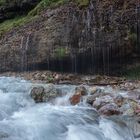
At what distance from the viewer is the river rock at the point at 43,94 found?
10863mm

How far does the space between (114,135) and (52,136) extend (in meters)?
1.34

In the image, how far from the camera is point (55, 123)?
8891 mm

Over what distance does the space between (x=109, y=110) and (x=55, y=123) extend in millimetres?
1345

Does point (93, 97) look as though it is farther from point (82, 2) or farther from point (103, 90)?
point (82, 2)

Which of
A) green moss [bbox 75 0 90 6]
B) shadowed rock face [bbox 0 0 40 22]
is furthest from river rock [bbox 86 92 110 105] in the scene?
shadowed rock face [bbox 0 0 40 22]

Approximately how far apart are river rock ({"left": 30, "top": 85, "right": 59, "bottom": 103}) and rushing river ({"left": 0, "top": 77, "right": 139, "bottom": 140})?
20cm

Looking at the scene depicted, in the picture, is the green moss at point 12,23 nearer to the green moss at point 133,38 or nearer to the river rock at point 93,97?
the green moss at point 133,38

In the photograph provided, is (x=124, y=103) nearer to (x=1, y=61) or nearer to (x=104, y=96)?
(x=104, y=96)

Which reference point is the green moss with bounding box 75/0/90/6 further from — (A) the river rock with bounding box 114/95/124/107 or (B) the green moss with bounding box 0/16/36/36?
(A) the river rock with bounding box 114/95/124/107

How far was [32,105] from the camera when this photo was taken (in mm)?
10602

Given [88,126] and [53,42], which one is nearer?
[88,126]

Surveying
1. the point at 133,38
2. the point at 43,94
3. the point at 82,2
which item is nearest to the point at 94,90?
the point at 43,94

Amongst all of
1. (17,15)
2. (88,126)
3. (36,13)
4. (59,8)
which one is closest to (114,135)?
(88,126)

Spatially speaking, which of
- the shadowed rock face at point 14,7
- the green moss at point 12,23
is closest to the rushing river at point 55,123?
the green moss at point 12,23
